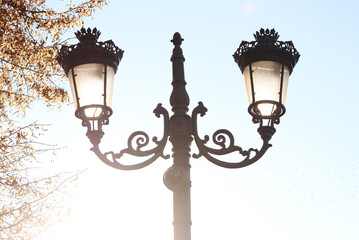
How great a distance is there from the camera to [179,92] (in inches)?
207

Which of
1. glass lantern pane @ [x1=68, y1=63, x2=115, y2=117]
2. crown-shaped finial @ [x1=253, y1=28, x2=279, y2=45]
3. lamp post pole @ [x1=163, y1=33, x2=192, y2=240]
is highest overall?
crown-shaped finial @ [x1=253, y1=28, x2=279, y2=45]

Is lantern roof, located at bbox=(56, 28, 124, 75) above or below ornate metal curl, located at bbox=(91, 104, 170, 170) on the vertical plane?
above

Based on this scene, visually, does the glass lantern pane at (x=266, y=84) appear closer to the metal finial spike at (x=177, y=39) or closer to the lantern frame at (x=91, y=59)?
the metal finial spike at (x=177, y=39)

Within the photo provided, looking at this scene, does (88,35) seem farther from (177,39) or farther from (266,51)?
(266,51)

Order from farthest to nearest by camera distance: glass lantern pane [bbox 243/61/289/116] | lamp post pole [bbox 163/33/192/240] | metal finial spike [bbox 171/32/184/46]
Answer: metal finial spike [bbox 171/32/184/46]
glass lantern pane [bbox 243/61/289/116]
lamp post pole [bbox 163/33/192/240]

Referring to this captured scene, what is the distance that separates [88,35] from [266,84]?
1453 millimetres

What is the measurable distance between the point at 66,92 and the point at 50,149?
1320mm

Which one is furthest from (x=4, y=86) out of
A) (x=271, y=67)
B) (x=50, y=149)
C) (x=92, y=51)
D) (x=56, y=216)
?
(x=271, y=67)

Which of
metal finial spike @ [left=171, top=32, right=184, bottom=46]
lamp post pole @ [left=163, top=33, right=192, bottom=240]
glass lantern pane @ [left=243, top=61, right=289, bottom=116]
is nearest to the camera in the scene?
lamp post pole @ [left=163, top=33, right=192, bottom=240]

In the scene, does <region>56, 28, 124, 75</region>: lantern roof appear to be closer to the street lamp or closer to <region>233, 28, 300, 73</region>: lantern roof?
the street lamp

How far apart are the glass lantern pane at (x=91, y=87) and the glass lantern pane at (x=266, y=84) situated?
3.65ft

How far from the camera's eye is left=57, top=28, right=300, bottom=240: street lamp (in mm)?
5070

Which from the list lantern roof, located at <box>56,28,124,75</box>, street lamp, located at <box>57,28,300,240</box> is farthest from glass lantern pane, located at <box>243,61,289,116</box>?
lantern roof, located at <box>56,28,124,75</box>

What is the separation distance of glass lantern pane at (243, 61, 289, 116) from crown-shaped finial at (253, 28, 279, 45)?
172 mm
